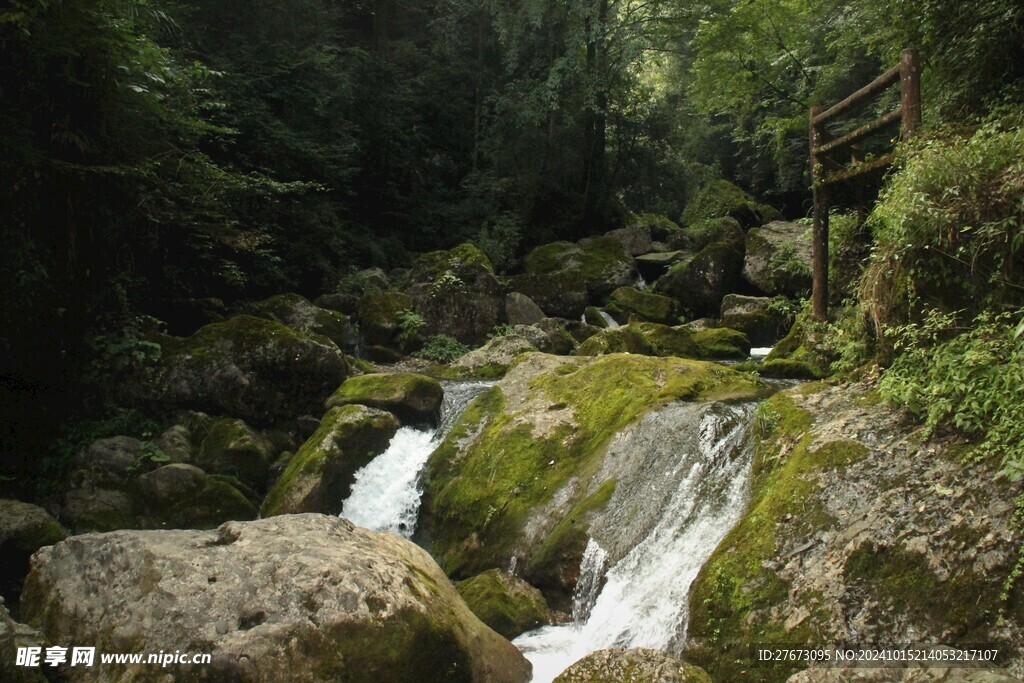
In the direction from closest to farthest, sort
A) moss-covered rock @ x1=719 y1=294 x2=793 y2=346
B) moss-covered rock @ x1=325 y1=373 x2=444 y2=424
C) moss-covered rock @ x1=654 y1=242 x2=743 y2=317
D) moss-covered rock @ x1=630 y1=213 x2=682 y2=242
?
1. moss-covered rock @ x1=325 y1=373 x2=444 y2=424
2. moss-covered rock @ x1=719 y1=294 x2=793 y2=346
3. moss-covered rock @ x1=654 y1=242 x2=743 y2=317
4. moss-covered rock @ x1=630 y1=213 x2=682 y2=242

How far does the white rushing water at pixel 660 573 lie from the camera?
16.9ft

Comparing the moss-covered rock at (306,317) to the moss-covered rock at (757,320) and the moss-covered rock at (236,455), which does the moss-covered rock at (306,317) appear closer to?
the moss-covered rock at (236,455)

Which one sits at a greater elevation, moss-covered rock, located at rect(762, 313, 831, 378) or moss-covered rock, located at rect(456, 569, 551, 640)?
moss-covered rock, located at rect(762, 313, 831, 378)

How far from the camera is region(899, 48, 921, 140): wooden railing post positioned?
7285mm

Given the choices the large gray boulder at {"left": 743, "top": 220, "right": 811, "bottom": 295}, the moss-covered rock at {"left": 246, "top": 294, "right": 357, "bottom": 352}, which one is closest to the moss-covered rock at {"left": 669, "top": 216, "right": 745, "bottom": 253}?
the large gray boulder at {"left": 743, "top": 220, "right": 811, "bottom": 295}

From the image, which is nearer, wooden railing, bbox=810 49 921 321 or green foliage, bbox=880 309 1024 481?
green foliage, bbox=880 309 1024 481

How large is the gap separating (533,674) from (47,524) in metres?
5.17

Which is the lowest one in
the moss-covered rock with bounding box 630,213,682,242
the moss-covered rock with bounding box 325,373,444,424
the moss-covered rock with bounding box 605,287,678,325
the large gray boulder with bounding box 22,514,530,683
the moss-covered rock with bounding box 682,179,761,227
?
the large gray boulder with bounding box 22,514,530,683

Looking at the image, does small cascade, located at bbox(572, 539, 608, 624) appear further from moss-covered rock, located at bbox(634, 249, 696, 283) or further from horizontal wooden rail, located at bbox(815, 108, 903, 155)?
moss-covered rock, located at bbox(634, 249, 696, 283)

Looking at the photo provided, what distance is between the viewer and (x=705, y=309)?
17703mm

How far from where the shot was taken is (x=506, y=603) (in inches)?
232

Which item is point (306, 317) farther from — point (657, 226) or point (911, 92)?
point (657, 226)

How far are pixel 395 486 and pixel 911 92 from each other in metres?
7.28

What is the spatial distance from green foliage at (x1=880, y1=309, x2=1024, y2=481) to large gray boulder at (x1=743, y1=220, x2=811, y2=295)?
8.80 meters
